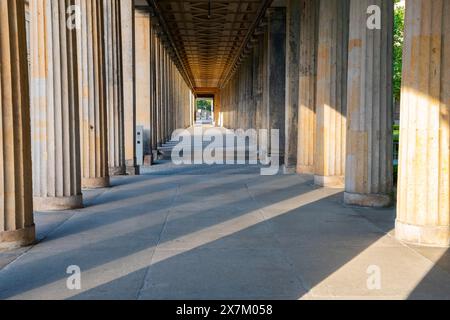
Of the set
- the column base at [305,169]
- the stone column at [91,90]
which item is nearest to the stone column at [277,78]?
the column base at [305,169]

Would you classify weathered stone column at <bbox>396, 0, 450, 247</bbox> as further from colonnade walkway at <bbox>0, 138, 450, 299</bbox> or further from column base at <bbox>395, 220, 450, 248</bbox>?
colonnade walkway at <bbox>0, 138, 450, 299</bbox>

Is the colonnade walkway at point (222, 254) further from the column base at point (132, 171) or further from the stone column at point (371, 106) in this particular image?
the column base at point (132, 171)

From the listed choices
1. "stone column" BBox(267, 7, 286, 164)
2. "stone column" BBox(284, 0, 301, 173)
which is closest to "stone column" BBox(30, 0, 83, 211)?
"stone column" BBox(284, 0, 301, 173)

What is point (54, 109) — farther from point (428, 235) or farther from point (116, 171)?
point (428, 235)

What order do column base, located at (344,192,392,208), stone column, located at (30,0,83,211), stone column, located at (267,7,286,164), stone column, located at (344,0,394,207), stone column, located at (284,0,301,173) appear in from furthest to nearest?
stone column, located at (267,7,286,164) < stone column, located at (284,0,301,173) < column base, located at (344,192,392,208) < stone column, located at (344,0,394,207) < stone column, located at (30,0,83,211)

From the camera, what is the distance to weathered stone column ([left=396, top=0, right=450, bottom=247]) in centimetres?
786

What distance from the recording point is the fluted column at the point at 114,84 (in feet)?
55.7

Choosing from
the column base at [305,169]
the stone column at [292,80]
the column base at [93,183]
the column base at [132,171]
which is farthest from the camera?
the stone column at [292,80]

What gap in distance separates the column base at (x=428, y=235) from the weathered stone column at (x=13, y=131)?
5795mm

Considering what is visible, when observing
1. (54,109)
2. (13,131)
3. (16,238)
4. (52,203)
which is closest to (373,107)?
(54,109)

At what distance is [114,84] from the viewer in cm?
1712

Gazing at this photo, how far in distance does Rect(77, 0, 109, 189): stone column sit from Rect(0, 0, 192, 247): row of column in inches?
1.0

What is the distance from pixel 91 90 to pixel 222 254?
26.9 feet
